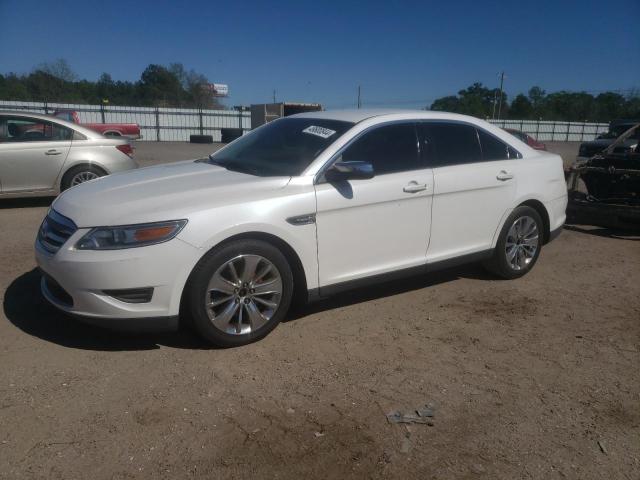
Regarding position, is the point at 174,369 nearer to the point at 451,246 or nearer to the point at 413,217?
the point at 413,217

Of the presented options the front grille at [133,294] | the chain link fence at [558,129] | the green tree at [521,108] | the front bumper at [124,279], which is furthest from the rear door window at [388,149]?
the green tree at [521,108]

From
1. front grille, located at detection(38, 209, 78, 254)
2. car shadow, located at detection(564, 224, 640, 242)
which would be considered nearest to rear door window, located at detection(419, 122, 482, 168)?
front grille, located at detection(38, 209, 78, 254)

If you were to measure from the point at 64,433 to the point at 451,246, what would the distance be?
327cm

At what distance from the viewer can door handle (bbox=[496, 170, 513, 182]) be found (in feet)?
15.7

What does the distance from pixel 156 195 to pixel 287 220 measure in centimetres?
90

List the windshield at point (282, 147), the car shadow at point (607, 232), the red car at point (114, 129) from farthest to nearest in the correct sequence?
the red car at point (114, 129), the car shadow at point (607, 232), the windshield at point (282, 147)

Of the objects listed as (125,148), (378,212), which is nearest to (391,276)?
(378,212)

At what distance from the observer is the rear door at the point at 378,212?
3.81m

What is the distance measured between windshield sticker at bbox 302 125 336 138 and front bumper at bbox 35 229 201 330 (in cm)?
150

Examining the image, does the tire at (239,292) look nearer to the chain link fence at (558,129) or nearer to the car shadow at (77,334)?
the car shadow at (77,334)

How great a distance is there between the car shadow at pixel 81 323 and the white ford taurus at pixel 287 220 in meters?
0.32

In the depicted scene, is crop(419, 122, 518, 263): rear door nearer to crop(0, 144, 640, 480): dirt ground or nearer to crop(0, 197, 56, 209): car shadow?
crop(0, 144, 640, 480): dirt ground

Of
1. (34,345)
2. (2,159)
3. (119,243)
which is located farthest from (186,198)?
(2,159)

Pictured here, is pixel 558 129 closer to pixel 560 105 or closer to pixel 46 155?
pixel 560 105
